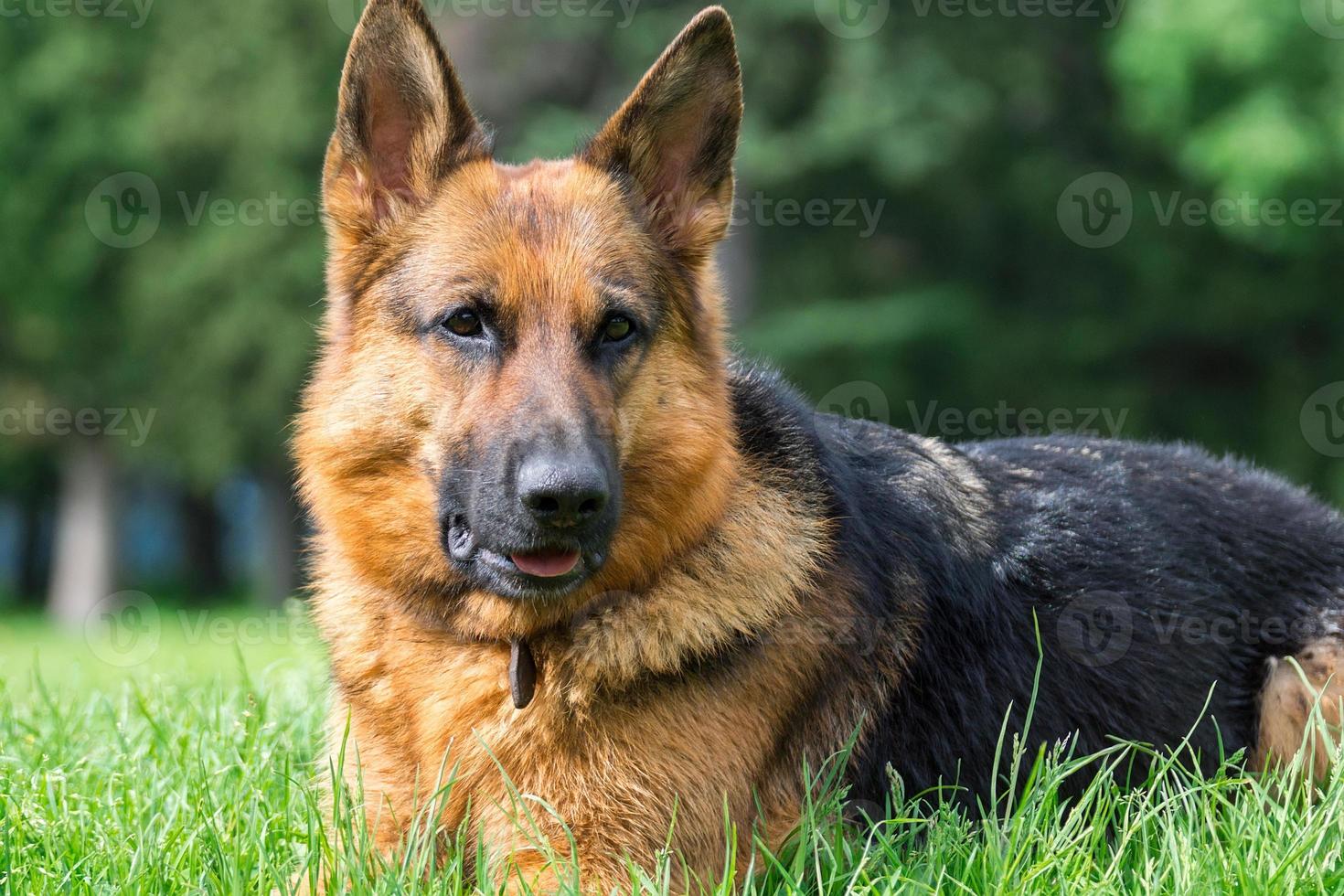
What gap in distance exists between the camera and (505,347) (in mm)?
3689

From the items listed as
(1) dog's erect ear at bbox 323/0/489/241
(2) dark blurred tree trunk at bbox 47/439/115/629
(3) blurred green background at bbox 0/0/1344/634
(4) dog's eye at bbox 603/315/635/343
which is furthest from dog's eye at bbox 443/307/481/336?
(2) dark blurred tree trunk at bbox 47/439/115/629

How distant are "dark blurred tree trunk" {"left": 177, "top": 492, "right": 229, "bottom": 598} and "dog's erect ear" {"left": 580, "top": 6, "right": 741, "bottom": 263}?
94.2ft

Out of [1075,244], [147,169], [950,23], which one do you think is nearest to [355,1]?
[147,169]

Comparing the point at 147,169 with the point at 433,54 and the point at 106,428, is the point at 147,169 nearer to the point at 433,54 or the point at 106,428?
the point at 106,428

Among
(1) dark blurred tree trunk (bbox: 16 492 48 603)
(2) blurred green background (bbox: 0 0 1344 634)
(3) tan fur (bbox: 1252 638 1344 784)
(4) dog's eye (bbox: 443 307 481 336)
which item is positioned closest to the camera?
(4) dog's eye (bbox: 443 307 481 336)

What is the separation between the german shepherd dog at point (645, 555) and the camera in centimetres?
350

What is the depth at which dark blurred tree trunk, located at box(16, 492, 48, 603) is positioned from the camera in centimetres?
3444

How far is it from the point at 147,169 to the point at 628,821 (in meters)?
20.1

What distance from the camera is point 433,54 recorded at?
12.5 feet

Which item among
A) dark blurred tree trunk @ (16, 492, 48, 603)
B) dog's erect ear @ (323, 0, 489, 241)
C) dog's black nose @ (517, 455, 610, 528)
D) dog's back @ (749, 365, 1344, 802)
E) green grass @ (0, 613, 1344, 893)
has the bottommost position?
dark blurred tree trunk @ (16, 492, 48, 603)

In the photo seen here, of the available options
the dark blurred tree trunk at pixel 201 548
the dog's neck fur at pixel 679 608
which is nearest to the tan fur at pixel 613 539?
the dog's neck fur at pixel 679 608

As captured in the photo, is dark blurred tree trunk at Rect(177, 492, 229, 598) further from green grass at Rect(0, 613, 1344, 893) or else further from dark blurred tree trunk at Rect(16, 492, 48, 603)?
green grass at Rect(0, 613, 1344, 893)

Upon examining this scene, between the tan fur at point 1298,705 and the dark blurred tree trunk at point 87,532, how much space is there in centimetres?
2318

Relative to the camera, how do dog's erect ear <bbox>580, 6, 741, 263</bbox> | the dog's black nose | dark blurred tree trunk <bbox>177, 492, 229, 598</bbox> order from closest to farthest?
the dog's black nose → dog's erect ear <bbox>580, 6, 741, 263</bbox> → dark blurred tree trunk <bbox>177, 492, 229, 598</bbox>
